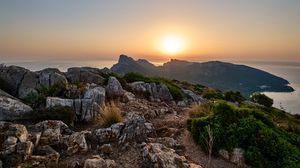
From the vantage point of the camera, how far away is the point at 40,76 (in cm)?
1859

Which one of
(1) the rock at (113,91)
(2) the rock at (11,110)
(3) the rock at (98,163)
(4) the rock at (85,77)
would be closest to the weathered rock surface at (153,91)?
(4) the rock at (85,77)

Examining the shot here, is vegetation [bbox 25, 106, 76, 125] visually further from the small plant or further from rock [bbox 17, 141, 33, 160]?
rock [bbox 17, 141, 33, 160]

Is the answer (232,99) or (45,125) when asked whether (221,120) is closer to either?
(45,125)

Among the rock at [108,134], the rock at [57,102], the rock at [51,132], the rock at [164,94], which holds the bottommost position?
the rock at [164,94]

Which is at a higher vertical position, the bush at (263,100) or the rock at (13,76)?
the rock at (13,76)

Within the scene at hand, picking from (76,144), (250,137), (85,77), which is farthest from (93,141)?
(85,77)

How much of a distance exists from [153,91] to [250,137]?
38.7 ft

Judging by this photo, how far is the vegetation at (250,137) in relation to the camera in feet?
30.0

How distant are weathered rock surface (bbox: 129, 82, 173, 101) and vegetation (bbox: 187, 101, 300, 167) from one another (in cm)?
905

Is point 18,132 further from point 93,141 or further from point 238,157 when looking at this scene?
point 238,157

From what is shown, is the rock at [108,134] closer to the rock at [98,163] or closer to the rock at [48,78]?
the rock at [98,163]

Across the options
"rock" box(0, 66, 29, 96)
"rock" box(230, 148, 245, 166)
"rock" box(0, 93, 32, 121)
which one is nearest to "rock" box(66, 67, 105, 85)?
"rock" box(0, 66, 29, 96)

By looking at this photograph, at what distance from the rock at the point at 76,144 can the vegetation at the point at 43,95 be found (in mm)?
4925

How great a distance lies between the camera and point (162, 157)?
27.8ft
